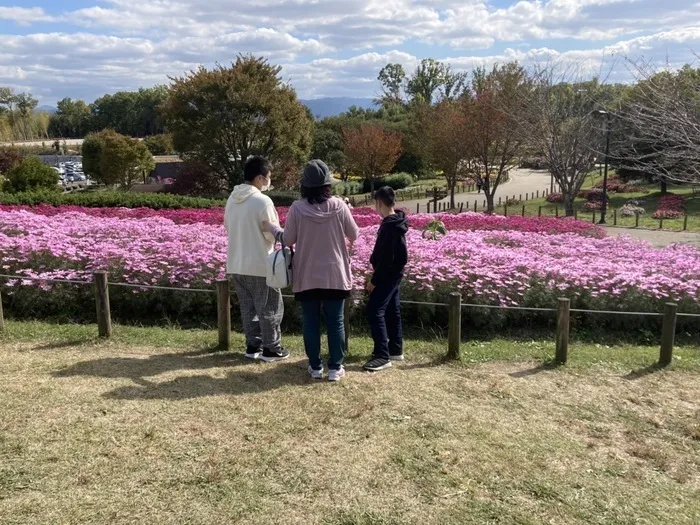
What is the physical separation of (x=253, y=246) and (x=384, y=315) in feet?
3.99

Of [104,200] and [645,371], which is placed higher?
[104,200]

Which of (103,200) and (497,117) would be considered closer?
(103,200)

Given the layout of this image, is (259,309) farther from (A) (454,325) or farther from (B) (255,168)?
(A) (454,325)

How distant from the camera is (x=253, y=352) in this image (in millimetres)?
5051

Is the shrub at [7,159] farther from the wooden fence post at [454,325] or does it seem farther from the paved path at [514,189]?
the wooden fence post at [454,325]

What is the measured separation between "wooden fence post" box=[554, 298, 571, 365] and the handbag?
2370 millimetres

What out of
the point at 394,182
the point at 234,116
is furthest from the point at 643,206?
the point at 234,116

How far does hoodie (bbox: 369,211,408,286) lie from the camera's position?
15.1 ft

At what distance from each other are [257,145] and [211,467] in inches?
919

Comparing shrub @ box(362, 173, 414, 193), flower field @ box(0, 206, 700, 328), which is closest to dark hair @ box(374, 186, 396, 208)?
flower field @ box(0, 206, 700, 328)

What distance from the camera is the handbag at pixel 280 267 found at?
427 cm

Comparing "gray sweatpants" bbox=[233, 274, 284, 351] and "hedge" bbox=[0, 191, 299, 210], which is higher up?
"hedge" bbox=[0, 191, 299, 210]

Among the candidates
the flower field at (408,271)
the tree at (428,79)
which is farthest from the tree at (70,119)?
the flower field at (408,271)

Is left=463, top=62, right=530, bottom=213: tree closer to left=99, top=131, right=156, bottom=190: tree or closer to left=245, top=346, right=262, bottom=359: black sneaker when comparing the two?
left=99, top=131, right=156, bottom=190: tree
